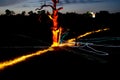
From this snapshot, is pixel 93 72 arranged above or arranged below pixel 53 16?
below

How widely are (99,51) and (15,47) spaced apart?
266 inches

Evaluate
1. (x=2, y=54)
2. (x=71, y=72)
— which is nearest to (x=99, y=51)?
(x=71, y=72)

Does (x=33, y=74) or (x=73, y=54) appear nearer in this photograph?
(x=33, y=74)

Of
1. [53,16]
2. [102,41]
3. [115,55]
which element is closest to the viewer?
[115,55]

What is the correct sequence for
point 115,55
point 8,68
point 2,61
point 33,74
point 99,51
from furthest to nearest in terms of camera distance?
point 99,51, point 115,55, point 2,61, point 8,68, point 33,74

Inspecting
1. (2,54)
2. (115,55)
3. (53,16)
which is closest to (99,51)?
(115,55)

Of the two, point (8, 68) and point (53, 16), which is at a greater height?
point (53, 16)

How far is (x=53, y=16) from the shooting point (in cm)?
1916

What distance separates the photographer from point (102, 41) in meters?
22.9

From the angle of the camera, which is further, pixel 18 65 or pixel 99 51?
pixel 99 51

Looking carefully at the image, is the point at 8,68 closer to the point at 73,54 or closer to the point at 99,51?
the point at 73,54

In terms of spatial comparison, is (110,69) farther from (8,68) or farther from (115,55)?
(8,68)

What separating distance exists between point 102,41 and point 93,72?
10704 millimetres

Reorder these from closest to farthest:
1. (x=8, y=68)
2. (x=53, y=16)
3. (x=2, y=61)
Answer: (x=8, y=68)
(x=2, y=61)
(x=53, y=16)
